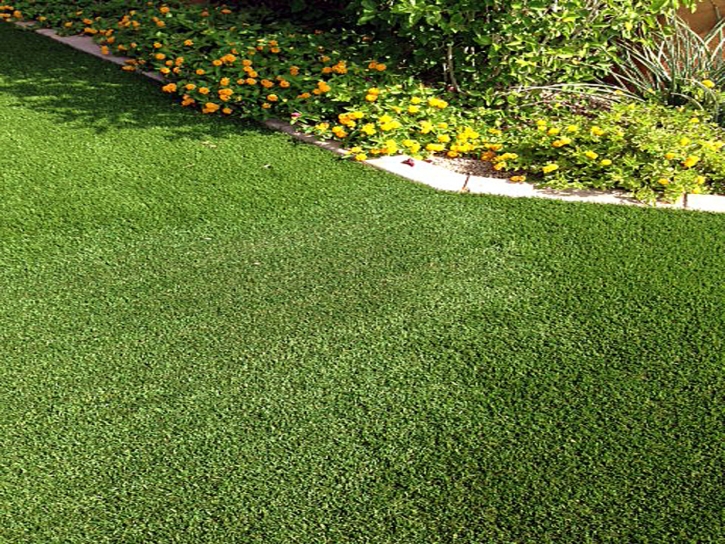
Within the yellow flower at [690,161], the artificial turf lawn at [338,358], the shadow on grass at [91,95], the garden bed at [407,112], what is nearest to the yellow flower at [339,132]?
the garden bed at [407,112]

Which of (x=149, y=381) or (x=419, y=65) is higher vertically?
(x=419, y=65)

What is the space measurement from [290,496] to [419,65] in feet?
13.6

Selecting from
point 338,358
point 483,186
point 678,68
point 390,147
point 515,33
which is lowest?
point 338,358

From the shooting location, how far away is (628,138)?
5.05m

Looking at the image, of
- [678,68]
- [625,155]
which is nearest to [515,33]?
[625,155]

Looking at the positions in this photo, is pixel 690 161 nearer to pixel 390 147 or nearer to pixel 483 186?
pixel 483 186

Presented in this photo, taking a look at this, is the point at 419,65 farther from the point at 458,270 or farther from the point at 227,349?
the point at 227,349

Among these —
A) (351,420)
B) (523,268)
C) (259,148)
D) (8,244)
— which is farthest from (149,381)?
(259,148)

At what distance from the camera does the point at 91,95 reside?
20.0ft

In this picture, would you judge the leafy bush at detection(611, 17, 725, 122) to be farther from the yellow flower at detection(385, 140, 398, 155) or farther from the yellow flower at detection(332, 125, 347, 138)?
the yellow flower at detection(332, 125, 347, 138)

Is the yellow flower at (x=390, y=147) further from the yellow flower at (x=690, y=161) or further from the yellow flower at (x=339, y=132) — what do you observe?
the yellow flower at (x=690, y=161)

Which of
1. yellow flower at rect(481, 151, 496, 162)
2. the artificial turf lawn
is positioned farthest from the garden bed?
the artificial turf lawn

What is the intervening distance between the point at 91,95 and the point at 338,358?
143 inches

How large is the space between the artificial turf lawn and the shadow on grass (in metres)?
0.44
